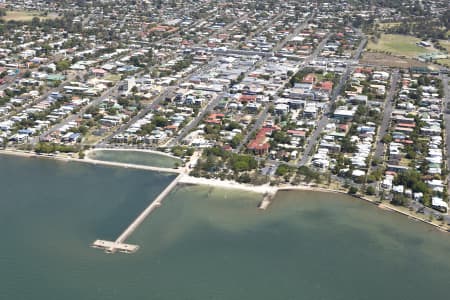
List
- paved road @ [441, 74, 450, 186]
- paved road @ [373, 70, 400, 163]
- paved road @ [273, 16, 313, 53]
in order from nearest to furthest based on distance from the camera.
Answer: paved road @ [441, 74, 450, 186]
paved road @ [373, 70, 400, 163]
paved road @ [273, 16, 313, 53]

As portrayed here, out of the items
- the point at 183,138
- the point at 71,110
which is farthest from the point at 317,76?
the point at 71,110

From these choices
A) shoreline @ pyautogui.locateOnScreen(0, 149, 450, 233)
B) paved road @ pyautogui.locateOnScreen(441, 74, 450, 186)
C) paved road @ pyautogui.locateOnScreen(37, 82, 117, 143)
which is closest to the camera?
shoreline @ pyautogui.locateOnScreen(0, 149, 450, 233)

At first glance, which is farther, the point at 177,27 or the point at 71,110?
the point at 177,27

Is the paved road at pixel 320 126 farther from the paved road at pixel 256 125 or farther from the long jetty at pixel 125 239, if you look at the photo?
the long jetty at pixel 125 239

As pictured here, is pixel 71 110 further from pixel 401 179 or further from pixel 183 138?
pixel 401 179

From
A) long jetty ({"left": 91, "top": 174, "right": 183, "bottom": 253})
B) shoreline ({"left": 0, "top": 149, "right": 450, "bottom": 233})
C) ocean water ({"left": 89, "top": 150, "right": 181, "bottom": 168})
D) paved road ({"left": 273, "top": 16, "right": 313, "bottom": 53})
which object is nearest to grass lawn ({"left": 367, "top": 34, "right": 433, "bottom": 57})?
paved road ({"left": 273, "top": 16, "right": 313, "bottom": 53})

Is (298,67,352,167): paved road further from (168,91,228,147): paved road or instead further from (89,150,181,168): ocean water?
(168,91,228,147): paved road

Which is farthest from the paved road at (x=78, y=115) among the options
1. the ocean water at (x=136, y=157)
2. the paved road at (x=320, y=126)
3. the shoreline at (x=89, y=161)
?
the paved road at (x=320, y=126)
